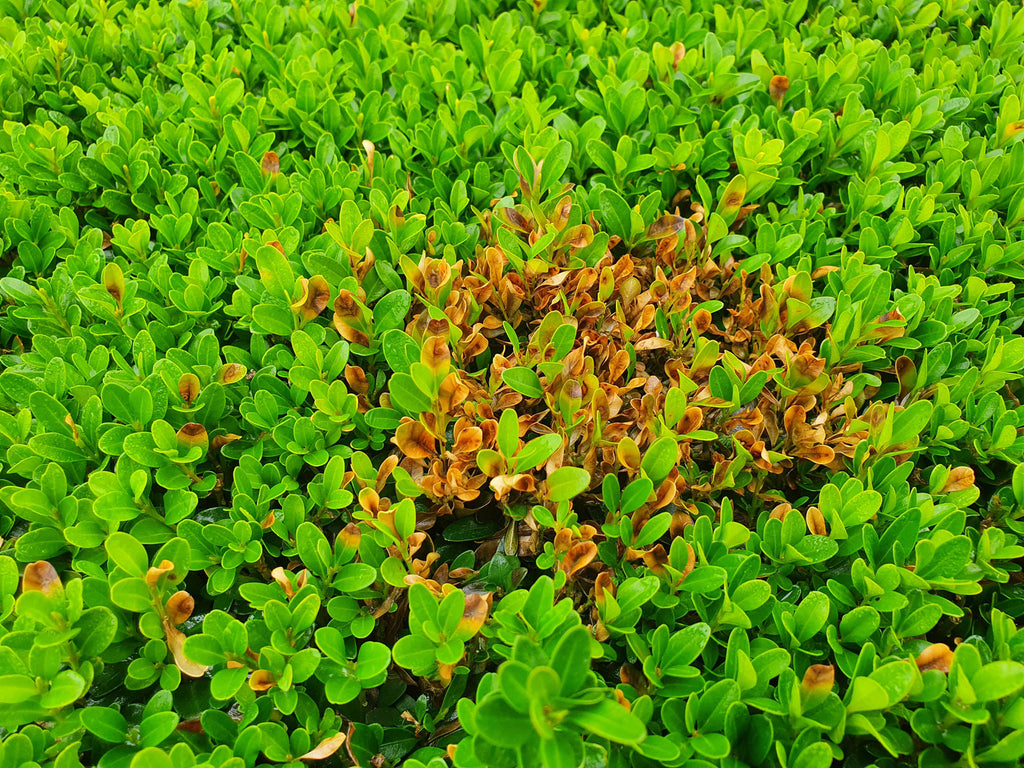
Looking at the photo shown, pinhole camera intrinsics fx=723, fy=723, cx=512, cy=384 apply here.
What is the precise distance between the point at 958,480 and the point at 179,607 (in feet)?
5.92

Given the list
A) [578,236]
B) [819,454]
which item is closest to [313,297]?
[578,236]

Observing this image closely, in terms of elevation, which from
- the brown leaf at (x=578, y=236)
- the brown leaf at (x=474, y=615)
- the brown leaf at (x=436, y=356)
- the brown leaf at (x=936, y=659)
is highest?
the brown leaf at (x=578, y=236)

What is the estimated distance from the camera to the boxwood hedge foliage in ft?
4.60

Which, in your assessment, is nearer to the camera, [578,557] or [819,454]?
[578,557]

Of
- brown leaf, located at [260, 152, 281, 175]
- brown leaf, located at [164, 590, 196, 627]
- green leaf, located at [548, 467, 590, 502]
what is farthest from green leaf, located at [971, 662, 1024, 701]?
brown leaf, located at [260, 152, 281, 175]

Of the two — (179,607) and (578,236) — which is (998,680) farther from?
(179,607)

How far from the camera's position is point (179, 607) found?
150 centimetres

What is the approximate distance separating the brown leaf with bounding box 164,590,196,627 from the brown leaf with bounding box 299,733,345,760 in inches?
15.2

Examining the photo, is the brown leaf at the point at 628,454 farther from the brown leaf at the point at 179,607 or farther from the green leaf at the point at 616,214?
the brown leaf at the point at 179,607

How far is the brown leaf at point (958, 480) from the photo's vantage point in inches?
68.1

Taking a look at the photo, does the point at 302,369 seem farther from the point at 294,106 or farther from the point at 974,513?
the point at 974,513

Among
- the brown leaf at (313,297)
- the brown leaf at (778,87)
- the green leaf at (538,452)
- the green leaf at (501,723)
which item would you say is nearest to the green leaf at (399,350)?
the brown leaf at (313,297)

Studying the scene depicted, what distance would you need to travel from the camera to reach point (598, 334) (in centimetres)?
201

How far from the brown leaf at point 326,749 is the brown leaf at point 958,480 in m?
1.49
